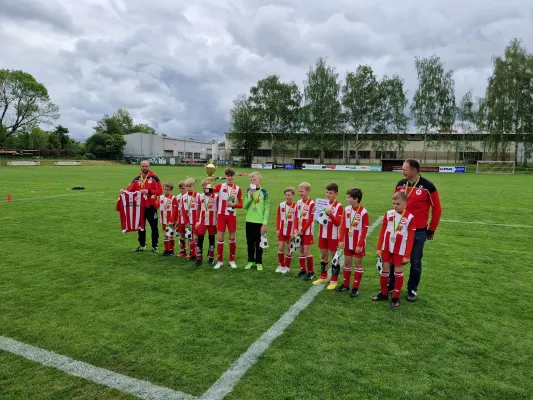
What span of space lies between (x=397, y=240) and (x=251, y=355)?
2.83 metres

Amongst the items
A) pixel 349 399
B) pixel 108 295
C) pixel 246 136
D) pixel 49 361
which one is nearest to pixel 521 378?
pixel 349 399

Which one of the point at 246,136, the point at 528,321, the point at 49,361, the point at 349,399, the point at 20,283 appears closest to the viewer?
the point at 349,399

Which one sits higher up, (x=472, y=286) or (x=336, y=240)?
(x=336, y=240)

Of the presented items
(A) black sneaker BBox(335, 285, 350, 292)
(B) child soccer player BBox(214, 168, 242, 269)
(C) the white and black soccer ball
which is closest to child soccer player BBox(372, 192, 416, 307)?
(A) black sneaker BBox(335, 285, 350, 292)

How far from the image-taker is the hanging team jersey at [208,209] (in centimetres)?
709

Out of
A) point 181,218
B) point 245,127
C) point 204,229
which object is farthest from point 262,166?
point 204,229

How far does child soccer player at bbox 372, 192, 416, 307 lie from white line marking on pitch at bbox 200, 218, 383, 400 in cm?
131

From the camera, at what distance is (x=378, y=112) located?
62.5m

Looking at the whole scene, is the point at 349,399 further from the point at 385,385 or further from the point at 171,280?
the point at 171,280

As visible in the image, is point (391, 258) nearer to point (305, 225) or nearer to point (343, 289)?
point (343, 289)

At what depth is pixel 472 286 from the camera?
6.12 meters

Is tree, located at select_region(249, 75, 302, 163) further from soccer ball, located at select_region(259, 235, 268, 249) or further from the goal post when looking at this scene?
soccer ball, located at select_region(259, 235, 268, 249)

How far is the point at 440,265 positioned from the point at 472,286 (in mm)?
1267

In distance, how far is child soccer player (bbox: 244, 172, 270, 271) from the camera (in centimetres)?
678
